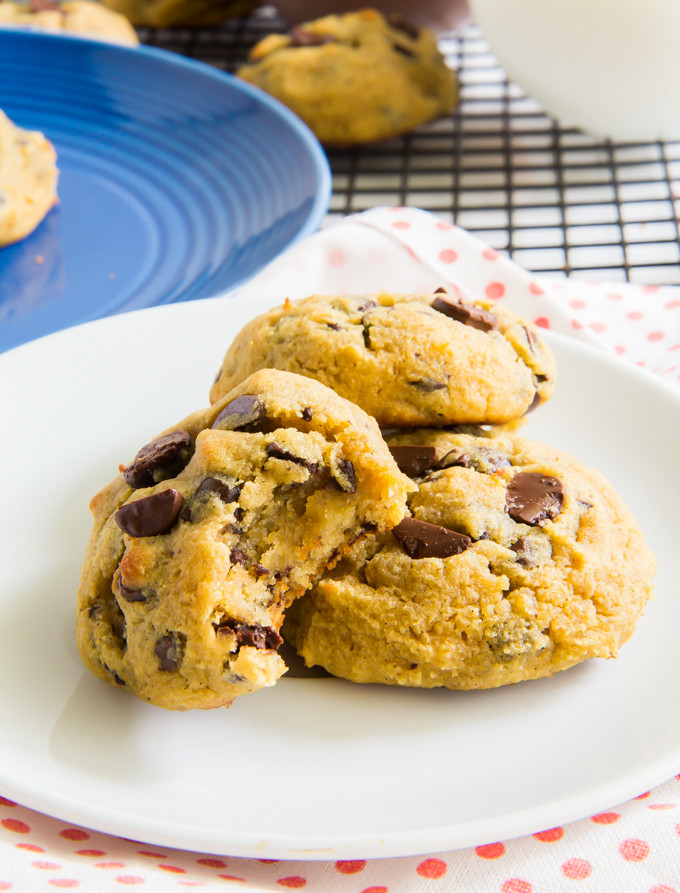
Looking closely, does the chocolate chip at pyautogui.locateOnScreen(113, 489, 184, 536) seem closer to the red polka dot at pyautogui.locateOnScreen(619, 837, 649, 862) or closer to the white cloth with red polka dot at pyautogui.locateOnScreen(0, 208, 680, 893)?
the white cloth with red polka dot at pyautogui.locateOnScreen(0, 208, 680, 893)

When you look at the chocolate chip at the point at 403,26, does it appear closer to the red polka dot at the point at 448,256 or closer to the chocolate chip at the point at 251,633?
the red polka dot at the point at 448,256

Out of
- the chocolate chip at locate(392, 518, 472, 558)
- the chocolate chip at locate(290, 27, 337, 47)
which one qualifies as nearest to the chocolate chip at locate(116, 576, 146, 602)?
the chocolate chip at locate(392, 518, 472, 558)

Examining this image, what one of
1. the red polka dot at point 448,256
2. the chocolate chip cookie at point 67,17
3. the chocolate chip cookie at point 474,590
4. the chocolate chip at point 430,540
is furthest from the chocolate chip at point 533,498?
the chocolate chip cookie at point 67,17

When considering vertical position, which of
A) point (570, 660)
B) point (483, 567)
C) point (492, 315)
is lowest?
point (570, 660)

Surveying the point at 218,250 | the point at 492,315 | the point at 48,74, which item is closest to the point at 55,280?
the point at 218,250

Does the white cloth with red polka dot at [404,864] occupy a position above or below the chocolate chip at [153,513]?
below

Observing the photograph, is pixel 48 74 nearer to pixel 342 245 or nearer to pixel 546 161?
pixel 342 245
